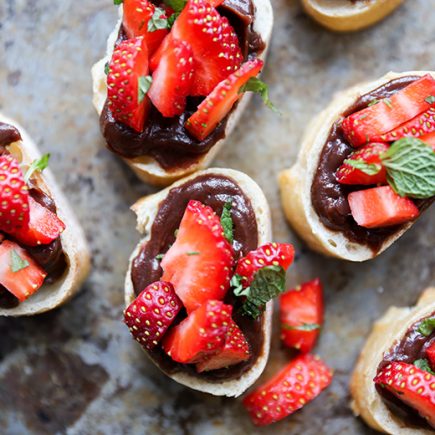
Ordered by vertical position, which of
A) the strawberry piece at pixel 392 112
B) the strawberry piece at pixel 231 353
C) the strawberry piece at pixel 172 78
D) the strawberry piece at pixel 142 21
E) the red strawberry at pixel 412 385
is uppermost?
the strawberry piece at pixel 142 21

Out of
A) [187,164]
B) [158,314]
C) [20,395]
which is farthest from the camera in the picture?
[20,395]

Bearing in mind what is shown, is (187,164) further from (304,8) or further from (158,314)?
(304,8)

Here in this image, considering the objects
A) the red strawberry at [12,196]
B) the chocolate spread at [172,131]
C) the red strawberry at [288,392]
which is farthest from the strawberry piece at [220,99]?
the red strawberry at [288,392]

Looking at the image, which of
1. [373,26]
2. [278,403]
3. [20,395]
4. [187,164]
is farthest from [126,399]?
[373,26]

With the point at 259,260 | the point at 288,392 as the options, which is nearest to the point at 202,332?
the point at 259,260

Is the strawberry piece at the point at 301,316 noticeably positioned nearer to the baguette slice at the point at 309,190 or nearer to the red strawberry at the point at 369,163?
the baguette slice at the point at 309,190

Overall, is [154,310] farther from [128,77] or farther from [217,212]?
[128,77]
